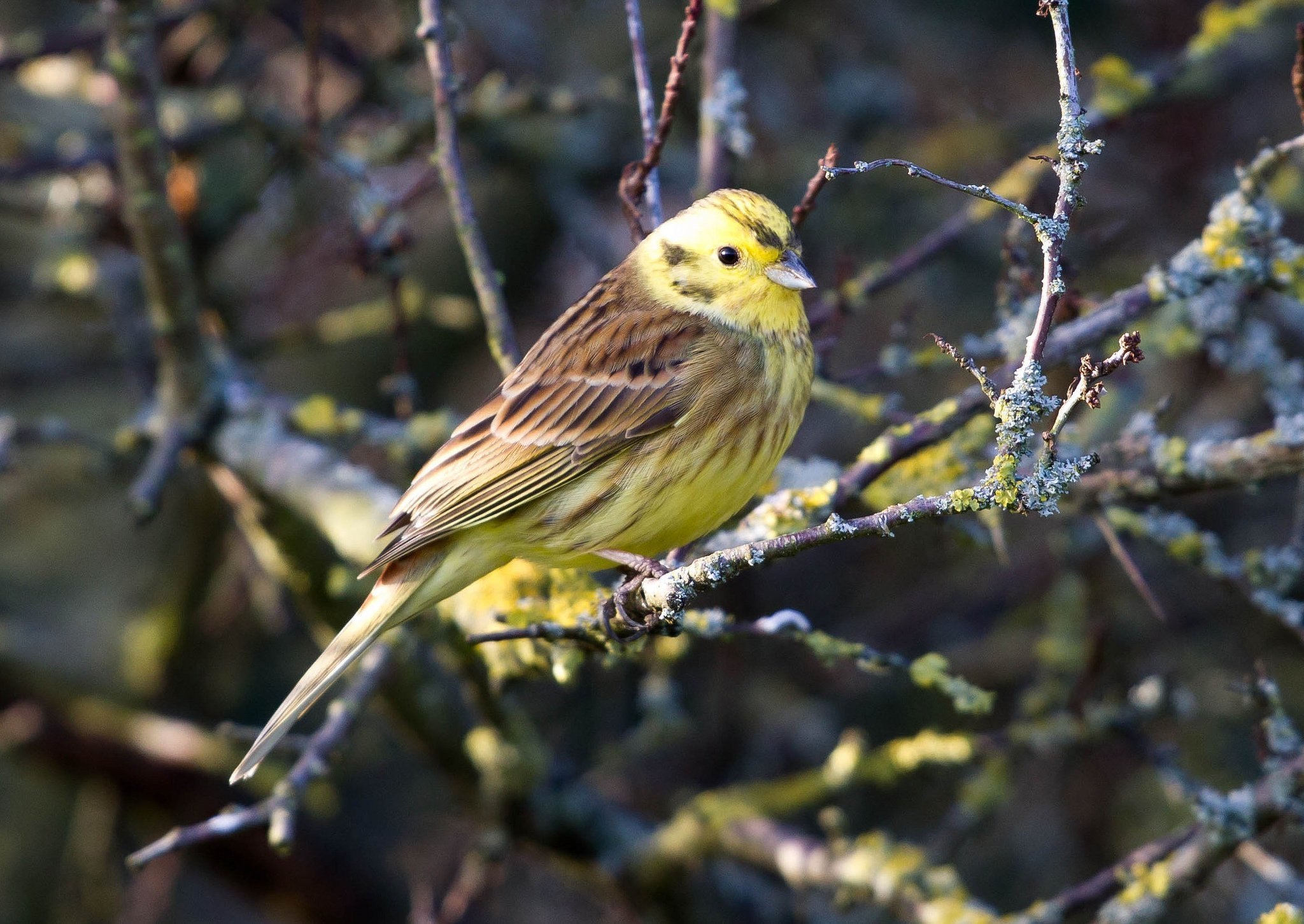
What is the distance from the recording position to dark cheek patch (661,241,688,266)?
3.21m

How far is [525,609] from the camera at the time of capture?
9.28ft

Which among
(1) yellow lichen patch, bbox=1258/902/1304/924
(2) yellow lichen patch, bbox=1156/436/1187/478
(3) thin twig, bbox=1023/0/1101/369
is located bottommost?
(1) yellow lichen patch, bbox=1258/902/1304/924

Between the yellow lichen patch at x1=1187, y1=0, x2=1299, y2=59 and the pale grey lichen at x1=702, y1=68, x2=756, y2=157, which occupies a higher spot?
the yellow lichen patch at x1=1187, y1=0, x2=1299, y2=59

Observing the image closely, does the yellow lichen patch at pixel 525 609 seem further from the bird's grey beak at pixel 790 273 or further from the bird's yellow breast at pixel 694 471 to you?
the bird's grey beak at pixel 790 273

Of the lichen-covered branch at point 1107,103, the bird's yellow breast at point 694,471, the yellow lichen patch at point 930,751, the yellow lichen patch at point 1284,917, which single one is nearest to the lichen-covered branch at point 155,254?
the bird's yellow breast at point 694,471

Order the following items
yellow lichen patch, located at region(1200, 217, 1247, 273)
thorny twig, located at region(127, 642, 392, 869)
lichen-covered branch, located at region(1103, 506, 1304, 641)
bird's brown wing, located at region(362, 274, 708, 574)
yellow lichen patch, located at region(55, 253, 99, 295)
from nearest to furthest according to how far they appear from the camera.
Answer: thorny twig, located at region(127, 642, 392, 869)
yellow lichen patch, located at region(1200, 217, 1247, 273)
lichen-covered branch, located at region(1103, 506, 1304, 641)
bird's brown wing, located at region(362, 274, 708, 574)
yellow lichen patch, located at region(55, 253, 99, 295)

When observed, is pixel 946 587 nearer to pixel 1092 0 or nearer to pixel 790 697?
pixel 790 697

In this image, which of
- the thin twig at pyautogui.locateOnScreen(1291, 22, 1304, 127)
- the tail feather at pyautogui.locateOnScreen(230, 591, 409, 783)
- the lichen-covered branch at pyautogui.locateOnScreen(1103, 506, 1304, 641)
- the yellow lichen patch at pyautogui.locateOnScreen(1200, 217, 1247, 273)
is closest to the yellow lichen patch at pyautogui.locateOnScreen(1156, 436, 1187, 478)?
the lichen-covered branch at pyautogui.locateOnScreen(1103, 506, 1304, 641)

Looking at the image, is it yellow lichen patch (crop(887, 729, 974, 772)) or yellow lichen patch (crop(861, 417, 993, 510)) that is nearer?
yellow lichen patch (crop(861, 417, 993, 510))

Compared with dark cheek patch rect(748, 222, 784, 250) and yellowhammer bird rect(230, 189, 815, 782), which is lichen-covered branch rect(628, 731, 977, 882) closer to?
yellowhammer bird rect(230, 189, 815, 782)

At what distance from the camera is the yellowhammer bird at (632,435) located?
9.45ft

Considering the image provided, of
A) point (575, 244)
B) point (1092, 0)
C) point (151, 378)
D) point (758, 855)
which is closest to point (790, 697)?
point (758, 855)

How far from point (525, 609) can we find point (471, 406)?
3.28 meters

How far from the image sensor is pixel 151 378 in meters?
4.53
